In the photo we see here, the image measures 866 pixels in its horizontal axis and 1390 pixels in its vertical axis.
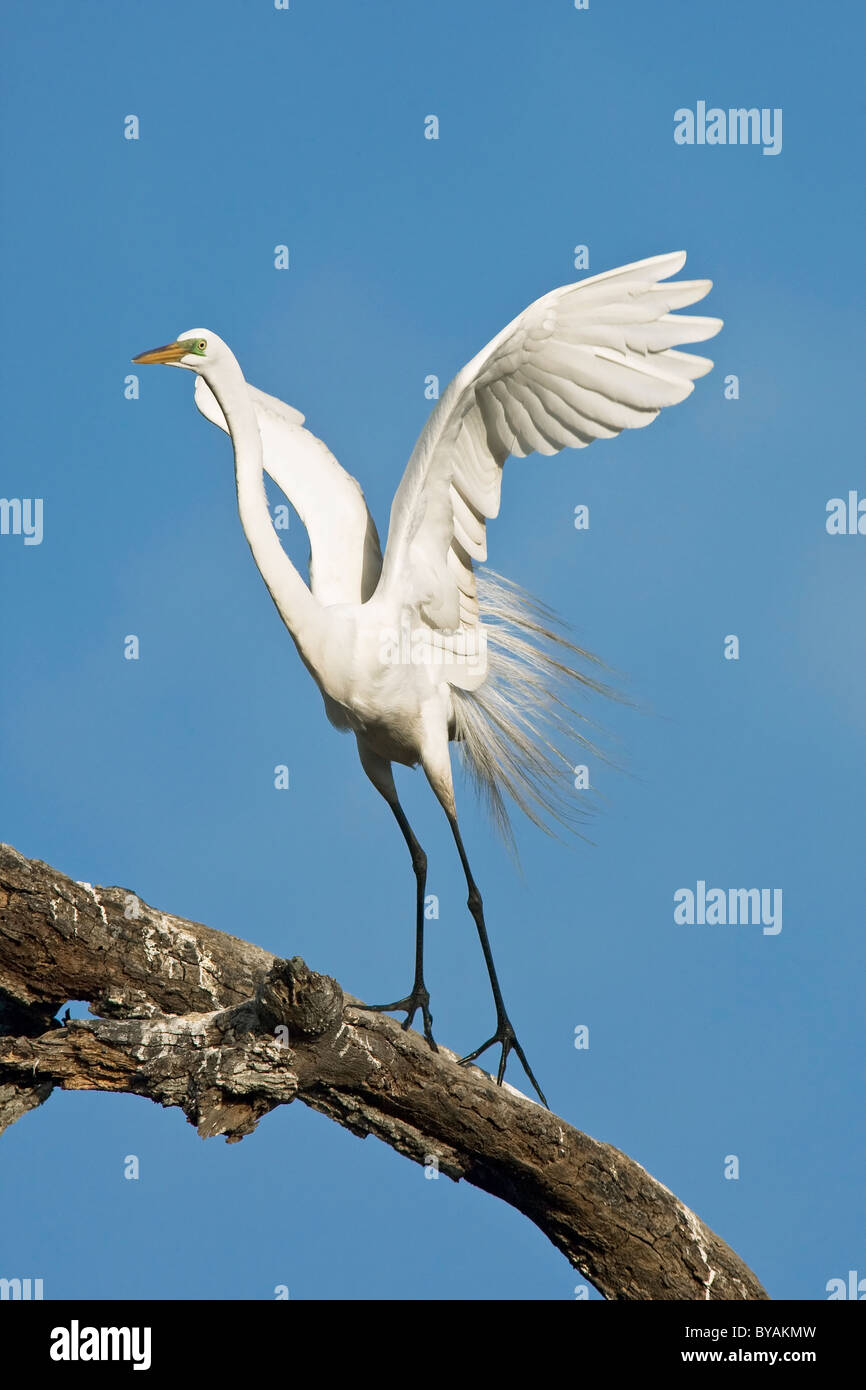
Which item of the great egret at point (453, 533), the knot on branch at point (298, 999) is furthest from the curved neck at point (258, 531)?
the knot on branch at point (298, 999)

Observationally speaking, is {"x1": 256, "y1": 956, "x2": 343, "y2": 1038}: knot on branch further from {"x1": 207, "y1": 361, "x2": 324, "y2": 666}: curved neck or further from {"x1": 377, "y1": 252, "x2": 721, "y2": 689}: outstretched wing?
{"x1": 377, "y1": 252, "x2": 721, "y2": 689}: outstretched wing

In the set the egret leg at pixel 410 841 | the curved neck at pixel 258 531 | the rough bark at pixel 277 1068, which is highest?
the curved neck at pixel 258 531

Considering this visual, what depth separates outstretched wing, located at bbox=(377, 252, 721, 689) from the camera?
486cm

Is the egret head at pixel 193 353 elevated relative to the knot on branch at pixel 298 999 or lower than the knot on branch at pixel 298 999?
elevated

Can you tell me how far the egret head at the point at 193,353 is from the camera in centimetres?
513

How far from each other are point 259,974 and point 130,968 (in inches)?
18.5

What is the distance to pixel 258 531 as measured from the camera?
5188mm

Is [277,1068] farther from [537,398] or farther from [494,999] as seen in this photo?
[537,398]

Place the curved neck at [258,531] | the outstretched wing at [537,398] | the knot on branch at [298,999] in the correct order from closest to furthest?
the knot on branch at [298,999] → the outstretched wing at [537,398] → the curved neck at [258,531]

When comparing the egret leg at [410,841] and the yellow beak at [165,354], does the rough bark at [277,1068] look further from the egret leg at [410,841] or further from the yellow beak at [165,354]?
the yellow beak at [165,354]

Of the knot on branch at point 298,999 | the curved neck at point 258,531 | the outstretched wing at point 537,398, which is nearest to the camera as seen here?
the knot on branch at point 298,999

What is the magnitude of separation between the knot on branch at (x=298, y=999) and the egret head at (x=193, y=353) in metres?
2.37

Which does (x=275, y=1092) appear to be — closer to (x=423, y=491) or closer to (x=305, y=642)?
(x=305, y=642)

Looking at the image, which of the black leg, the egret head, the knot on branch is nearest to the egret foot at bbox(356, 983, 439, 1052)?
the black leg
